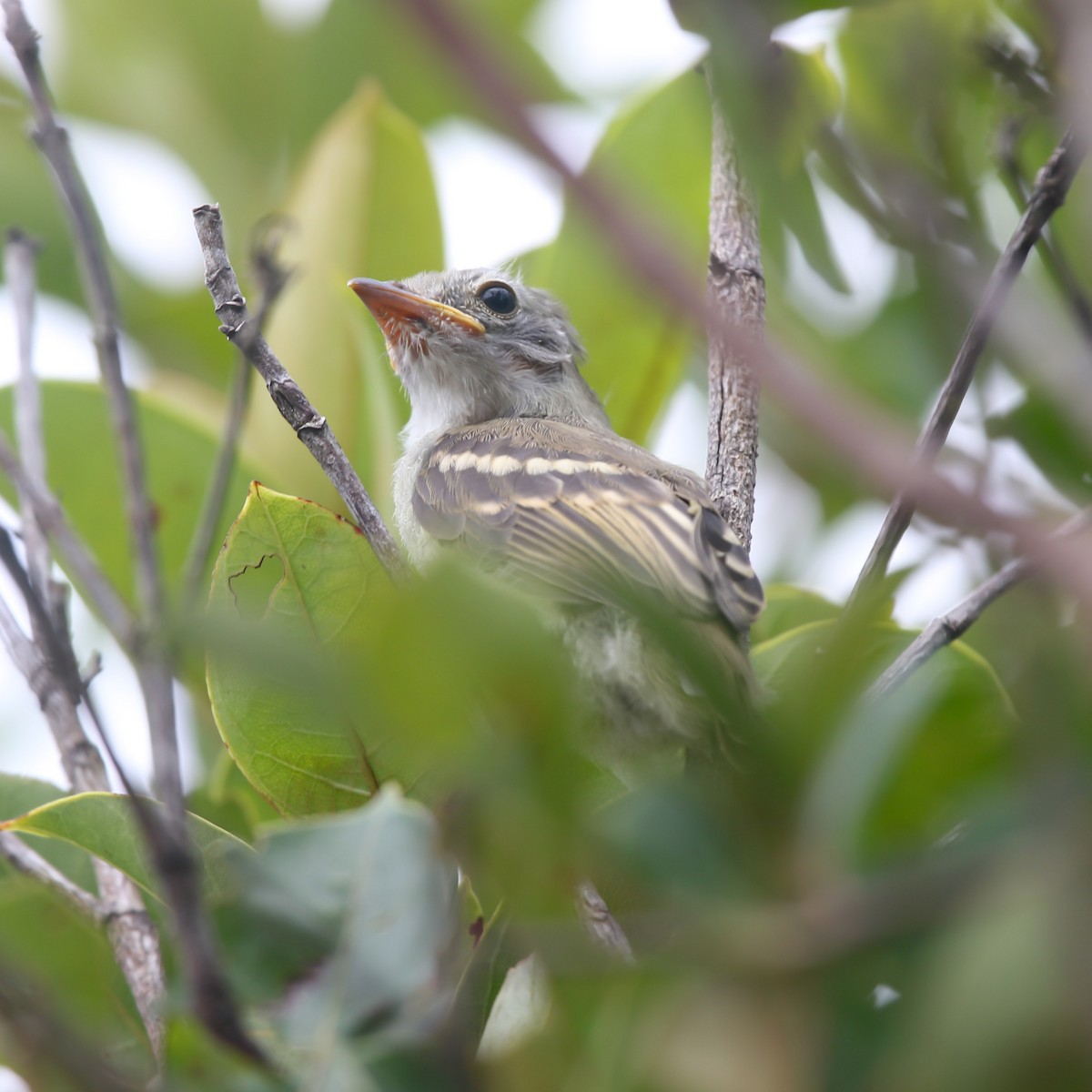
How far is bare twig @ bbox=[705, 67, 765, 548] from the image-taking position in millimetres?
2996

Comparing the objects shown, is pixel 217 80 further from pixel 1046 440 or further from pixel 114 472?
pixel 1046 440

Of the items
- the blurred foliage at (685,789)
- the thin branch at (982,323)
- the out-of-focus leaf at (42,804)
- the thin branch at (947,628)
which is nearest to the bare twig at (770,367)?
the blurred foliage at (685,789)

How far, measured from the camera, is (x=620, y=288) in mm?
3152

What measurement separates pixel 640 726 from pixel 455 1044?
157cm

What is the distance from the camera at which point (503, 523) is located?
10.4ft

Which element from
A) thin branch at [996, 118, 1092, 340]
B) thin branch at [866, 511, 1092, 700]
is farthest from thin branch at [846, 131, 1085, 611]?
thin branch at [866, 511, 1092, 700]

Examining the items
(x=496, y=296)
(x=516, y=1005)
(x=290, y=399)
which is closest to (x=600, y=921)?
(x=516, y=1005)

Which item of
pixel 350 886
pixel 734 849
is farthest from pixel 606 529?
pixel 734 849

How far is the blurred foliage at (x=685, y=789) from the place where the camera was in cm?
97

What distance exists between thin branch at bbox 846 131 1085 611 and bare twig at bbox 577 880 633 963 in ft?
1.72

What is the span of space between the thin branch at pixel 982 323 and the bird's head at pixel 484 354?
6.85 feet

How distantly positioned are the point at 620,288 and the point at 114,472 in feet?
4.06

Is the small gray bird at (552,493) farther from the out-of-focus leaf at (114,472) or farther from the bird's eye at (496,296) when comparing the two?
the out-of-focus leaf at (114,472)

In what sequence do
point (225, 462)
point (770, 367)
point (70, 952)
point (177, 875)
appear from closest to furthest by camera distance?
point (770, 367), point (177, 875), point (225, 462), point (70, 952)
